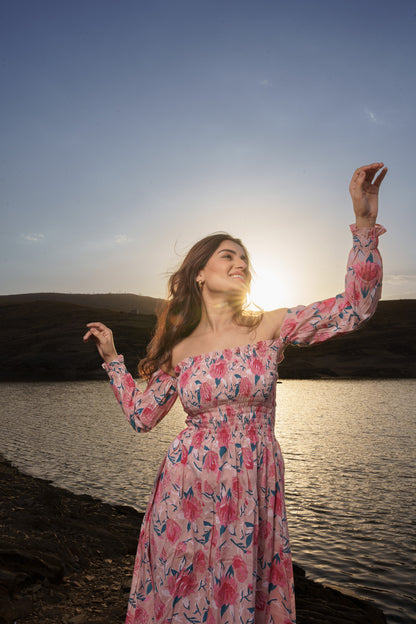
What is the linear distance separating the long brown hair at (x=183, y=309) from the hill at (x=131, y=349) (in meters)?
39.1

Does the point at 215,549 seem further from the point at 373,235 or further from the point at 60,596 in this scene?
the point at 60,596

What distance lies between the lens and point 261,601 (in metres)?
2.15

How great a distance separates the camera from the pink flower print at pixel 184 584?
2160mm

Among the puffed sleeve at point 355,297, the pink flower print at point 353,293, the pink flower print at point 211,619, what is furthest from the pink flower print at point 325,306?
the pink flower print at point 211,619

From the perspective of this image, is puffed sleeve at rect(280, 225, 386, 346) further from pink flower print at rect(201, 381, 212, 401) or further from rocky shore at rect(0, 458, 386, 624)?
rocky shore at rect(0, 458, 386, 624)

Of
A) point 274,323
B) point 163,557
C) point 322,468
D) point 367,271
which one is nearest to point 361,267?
point 367,271

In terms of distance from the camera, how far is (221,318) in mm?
2721

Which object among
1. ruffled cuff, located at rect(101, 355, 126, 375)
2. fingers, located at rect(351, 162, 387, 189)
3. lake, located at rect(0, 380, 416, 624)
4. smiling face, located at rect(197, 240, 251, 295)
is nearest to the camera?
fingers, located at rect(351, 162, 387, 189)

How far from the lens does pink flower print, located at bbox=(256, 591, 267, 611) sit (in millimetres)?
2146

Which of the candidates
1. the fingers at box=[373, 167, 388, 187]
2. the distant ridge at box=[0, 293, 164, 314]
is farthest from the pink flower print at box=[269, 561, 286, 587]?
the distant ridge at box=[0, 293, 164, 314]

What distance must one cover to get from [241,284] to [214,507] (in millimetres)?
1148

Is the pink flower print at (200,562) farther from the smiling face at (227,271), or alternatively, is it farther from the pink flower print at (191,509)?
the smiling face at (227,271)

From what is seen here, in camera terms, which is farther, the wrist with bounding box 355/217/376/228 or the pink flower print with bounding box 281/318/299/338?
the pink flower print with bounding box 281/318/299/338

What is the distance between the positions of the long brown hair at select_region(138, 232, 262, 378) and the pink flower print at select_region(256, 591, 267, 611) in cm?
125
